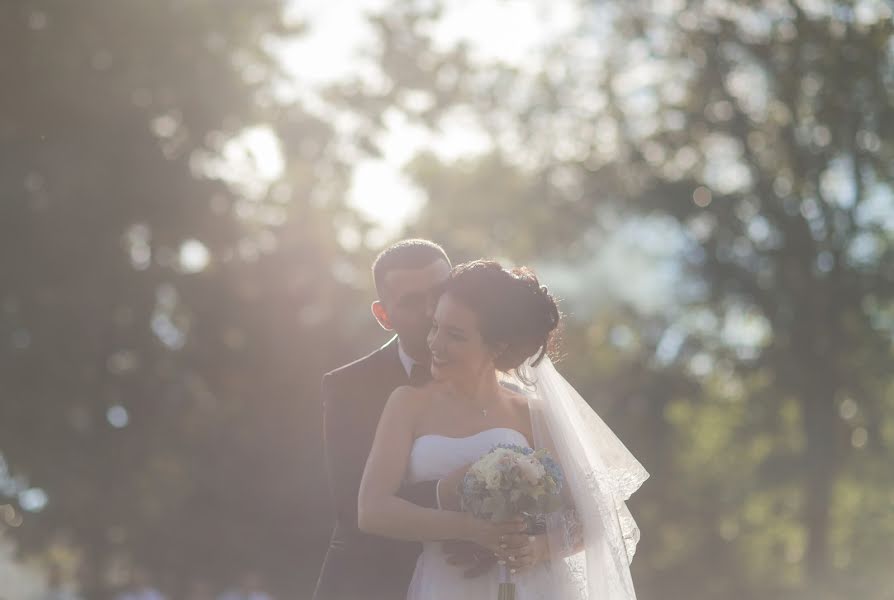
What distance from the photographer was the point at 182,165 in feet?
69.1

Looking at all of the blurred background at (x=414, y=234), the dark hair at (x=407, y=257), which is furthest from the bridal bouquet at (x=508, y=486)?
the blurred background at (x=414, y=234)

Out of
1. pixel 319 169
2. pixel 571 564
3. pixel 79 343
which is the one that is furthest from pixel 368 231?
pixel 571 564

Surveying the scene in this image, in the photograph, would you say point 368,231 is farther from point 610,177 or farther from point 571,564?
point 571,564

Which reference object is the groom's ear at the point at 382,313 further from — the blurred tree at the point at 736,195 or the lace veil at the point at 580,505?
the blurred tree at the point at 736,195

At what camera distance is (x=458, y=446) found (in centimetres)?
561

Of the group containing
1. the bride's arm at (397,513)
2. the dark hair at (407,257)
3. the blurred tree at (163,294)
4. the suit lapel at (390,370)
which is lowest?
the bride's arm at (397,513)

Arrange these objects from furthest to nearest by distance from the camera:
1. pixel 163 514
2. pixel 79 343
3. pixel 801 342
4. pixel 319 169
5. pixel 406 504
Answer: pixel 801 342 < pixel 319 169 < pixel 163 514 < pixel 79 343 < pixel 406 504

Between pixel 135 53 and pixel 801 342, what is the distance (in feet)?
46.4

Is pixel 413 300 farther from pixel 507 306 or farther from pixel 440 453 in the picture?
pixel 440 453

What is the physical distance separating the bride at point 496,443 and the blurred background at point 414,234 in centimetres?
1498

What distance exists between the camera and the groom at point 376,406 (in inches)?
240

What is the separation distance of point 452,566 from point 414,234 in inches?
725

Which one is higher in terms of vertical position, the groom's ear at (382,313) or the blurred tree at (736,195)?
the blurred tree at (736,195)

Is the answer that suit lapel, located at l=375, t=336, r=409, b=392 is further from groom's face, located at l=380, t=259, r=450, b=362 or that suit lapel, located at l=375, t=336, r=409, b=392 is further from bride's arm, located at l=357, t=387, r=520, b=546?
bride's arm, located at l=357, t=387, r=520, b=546
